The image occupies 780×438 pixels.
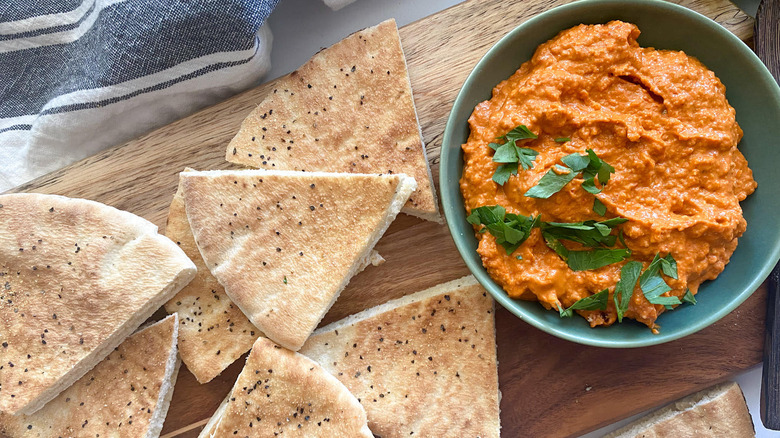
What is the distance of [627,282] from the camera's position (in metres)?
2.56

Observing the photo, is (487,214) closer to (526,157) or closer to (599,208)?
(526,157)

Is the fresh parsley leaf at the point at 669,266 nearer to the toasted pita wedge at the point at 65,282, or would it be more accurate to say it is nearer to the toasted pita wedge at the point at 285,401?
the toasted pita wedge at the point at 285,401

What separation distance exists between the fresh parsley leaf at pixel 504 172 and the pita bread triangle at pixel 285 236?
59 cm

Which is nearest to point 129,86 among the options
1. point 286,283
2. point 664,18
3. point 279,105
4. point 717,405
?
point 279,105

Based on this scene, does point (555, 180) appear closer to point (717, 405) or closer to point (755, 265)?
point (755, 265)

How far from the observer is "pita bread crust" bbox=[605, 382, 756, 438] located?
10.8 ft

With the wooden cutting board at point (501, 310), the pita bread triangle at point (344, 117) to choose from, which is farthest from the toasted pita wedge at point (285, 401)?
the pita bread triangle at point (344, 117)

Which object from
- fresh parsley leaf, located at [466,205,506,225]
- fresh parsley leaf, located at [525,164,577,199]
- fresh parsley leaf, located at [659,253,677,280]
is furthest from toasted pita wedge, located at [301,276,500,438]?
fresh parsley leaf, located at [659,253,677,280]

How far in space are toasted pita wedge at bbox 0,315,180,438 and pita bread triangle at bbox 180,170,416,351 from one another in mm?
455

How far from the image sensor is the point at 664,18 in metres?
2.82

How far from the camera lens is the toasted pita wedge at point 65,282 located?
10.3 ft

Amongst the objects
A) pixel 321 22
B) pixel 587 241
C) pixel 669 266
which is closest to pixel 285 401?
pixel 587 241

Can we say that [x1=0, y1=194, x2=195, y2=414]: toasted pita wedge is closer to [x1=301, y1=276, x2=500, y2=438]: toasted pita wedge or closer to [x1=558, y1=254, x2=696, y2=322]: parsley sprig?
[x1=301, y1=276, x2=500, y2=438]: toasted pita wedge

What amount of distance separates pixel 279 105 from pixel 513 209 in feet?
4.58
